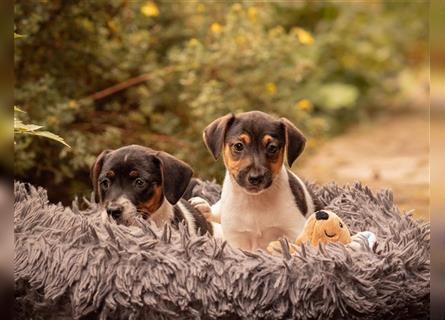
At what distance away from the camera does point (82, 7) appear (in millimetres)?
4512

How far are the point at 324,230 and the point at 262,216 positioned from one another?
1.19ft

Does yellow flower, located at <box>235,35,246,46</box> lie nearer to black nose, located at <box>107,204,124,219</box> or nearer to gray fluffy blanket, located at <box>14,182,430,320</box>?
black nose, located at <box>107,204,124,219</box>

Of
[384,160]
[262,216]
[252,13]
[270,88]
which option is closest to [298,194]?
[262,216]

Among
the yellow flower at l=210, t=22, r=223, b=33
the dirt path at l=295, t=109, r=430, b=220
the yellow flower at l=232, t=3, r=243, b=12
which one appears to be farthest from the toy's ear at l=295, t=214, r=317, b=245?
the yellow flower at l=232, t=3, r=243, b=12

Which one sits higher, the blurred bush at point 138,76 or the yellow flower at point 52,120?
the blurred bush at point 138,76

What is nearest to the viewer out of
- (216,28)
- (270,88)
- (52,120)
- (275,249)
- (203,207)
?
(275,249)

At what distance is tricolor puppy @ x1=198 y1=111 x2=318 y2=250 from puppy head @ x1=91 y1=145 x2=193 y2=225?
175mm

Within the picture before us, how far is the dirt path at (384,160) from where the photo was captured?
554 centimetres

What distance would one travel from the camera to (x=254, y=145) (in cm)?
283

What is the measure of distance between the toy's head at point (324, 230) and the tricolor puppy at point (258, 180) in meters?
0.23

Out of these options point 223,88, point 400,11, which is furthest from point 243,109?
point 400,11

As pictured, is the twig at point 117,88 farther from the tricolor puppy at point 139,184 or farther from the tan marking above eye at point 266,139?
the tan marking above eye at point 266,139

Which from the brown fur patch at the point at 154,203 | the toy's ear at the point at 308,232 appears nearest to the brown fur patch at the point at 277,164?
the toy's ear at the point at 308,232

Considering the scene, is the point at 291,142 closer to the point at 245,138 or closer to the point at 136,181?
the point at 245,138
